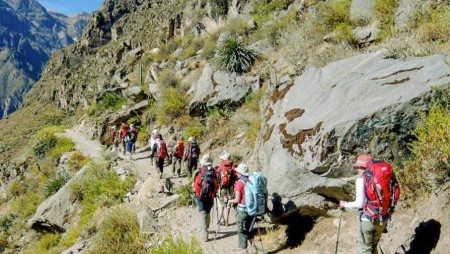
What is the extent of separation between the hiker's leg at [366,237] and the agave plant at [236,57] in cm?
1423

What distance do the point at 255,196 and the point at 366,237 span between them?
89.7 inches

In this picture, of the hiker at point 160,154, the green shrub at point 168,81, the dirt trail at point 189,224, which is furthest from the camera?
the green shrub at point 168,81

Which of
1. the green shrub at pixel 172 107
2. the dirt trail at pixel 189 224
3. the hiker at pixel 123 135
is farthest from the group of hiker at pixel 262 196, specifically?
the hiker at pixel 123 135

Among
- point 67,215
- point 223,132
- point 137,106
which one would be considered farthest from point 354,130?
point 137,106

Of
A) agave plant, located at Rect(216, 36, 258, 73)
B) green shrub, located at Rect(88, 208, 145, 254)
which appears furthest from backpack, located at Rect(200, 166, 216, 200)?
agave plant, located at Rect(216, 36, 258, 73)

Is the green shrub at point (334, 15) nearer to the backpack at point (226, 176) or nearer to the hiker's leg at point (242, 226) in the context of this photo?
the backpack at point (226, 176)

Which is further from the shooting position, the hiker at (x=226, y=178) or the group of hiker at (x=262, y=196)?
the hiker at (x=226, y=178)

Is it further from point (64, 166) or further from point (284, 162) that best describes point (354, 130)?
point (64, 166)

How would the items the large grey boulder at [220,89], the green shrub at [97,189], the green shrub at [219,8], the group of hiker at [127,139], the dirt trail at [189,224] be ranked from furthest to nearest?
the green shrub at [219,8]
the group of hiker at [127,139]
the large grey boulder at [220,89]
the green shrub at [97,189]
the dirt trail at [189,224]

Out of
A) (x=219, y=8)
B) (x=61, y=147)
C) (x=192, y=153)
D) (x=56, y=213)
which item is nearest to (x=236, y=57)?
(x=192, y=153)

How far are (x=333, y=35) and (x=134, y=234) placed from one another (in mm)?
10219

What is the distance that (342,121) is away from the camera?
7.77m

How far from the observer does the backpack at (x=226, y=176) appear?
10203 millimetres

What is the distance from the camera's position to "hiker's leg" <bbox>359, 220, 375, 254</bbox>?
5980mm
